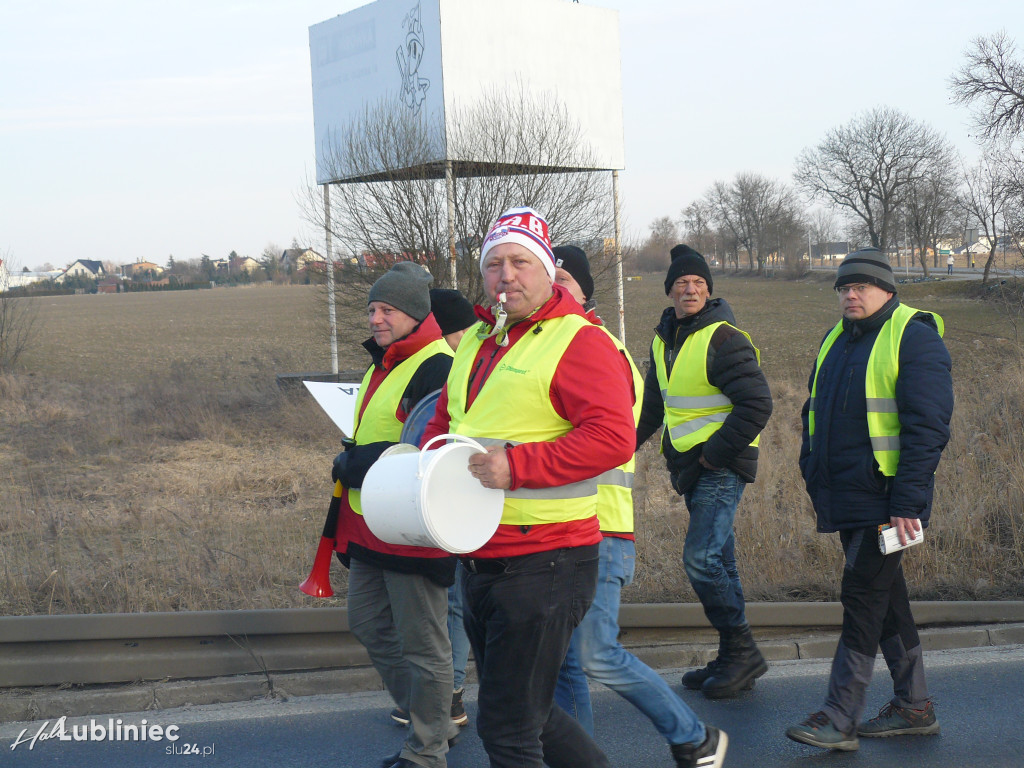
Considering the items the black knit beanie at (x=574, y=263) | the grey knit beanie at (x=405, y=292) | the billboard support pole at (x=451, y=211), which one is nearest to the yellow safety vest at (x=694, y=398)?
the black knit beanie at (x=574, y=263)

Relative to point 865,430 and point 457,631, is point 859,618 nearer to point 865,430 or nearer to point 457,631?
point 865,430

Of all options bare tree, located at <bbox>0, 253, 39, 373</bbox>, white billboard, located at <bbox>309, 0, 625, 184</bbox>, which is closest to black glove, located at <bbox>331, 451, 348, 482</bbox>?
white billboard, located at <bbox>309, 0, 625, 184</bbox>

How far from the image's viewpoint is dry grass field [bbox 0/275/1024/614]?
5.84 metres

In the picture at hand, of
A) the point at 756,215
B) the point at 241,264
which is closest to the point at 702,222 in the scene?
the point at 756,215

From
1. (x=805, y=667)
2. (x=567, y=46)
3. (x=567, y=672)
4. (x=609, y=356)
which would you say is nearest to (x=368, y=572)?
(x=567, y=672)

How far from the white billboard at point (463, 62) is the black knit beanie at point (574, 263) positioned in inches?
455

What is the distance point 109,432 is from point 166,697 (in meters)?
10.4

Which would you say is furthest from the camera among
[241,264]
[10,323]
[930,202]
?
[241,264]

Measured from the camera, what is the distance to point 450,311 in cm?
484

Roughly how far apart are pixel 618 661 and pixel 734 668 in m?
1.53

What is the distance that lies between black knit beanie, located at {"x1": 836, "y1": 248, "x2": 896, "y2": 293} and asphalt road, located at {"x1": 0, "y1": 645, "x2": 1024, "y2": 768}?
193 cm

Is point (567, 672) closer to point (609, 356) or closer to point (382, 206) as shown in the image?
point (609, 356)

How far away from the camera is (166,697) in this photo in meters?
4.62

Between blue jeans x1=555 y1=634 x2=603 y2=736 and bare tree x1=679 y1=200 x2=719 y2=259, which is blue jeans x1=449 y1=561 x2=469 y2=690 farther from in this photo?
bare tree x1=679 y1=200 x2=719 y2=259
